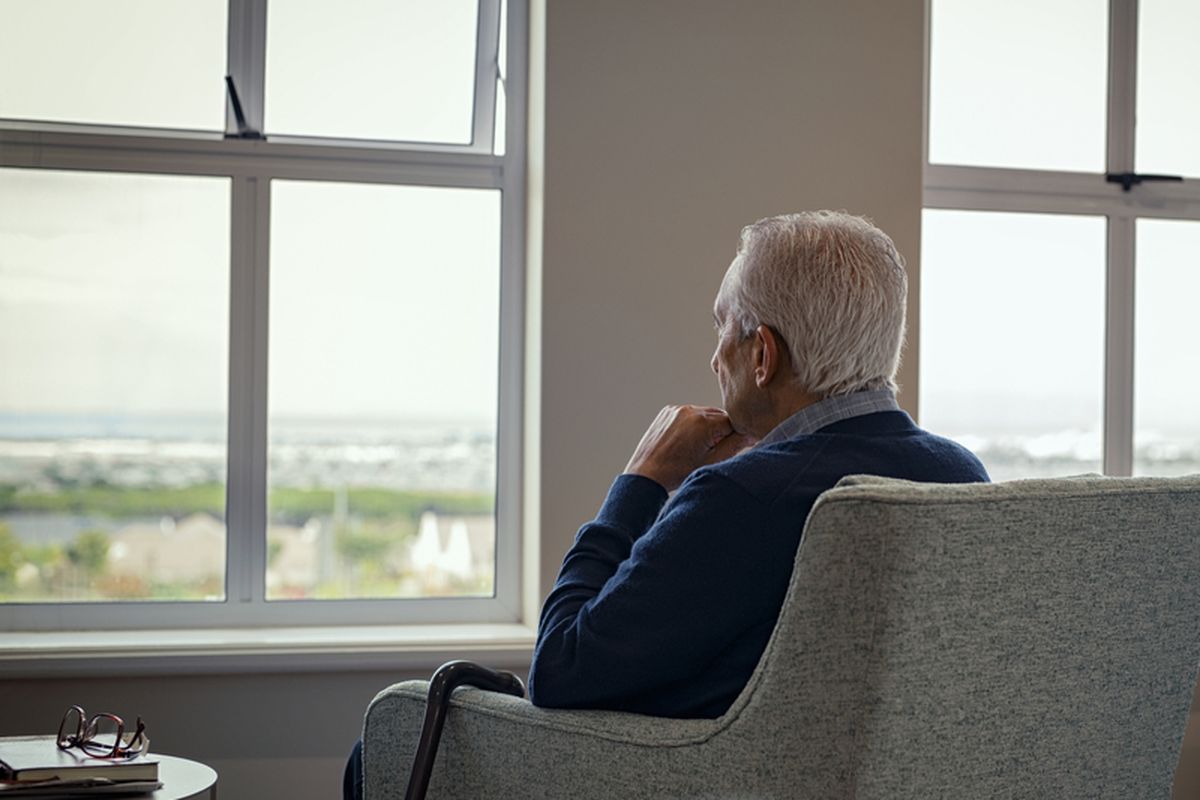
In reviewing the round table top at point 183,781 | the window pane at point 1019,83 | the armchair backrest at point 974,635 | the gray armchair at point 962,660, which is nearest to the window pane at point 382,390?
the round table top at point 183,781

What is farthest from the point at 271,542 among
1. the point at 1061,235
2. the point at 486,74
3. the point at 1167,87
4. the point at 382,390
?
the point at 1167,87

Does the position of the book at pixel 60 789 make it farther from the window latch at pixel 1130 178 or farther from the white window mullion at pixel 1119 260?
the window latch at pixel 1130 178

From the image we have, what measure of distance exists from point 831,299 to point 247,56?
201cm

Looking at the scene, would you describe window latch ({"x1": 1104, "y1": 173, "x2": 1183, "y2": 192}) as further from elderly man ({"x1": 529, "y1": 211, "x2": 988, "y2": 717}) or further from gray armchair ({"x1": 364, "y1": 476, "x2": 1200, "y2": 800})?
gray armchair ({"x1": 364, "y1": 476, "x2": 1200, "y2": 800})

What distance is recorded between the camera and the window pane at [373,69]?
10.6 feet

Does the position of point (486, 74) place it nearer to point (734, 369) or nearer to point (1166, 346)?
point (734, 369)

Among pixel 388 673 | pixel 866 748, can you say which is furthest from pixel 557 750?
pixel 388 673

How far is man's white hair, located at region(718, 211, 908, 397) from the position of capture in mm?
1735

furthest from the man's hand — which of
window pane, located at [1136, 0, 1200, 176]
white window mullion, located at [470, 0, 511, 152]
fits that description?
window pane, located at [1136, 0, 1200, 176]

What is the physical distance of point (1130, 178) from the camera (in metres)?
3.68

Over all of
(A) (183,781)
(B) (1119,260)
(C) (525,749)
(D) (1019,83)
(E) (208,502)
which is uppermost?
(D) (1019,83)

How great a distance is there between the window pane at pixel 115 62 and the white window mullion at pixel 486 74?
2.07 feet

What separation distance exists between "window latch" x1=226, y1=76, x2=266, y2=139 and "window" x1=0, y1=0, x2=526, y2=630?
0.04ft

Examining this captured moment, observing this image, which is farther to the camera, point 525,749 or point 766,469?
point 525,749
